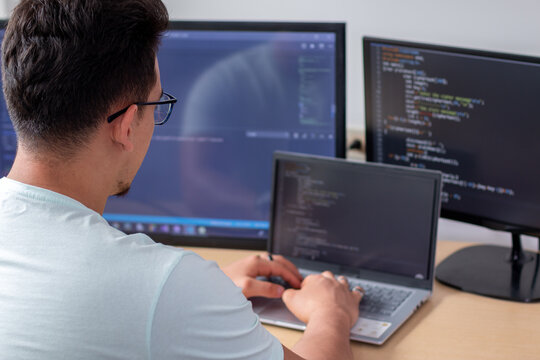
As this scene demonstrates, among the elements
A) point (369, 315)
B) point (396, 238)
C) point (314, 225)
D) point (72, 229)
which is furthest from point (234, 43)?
point (72, 229)

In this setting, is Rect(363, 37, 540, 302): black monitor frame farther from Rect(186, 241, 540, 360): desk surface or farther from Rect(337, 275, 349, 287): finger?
Rect(337, 275, 349, 287): finger

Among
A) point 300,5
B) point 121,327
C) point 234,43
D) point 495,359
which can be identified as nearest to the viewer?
point 121,327

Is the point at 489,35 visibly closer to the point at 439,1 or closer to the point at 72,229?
the point at 439,1

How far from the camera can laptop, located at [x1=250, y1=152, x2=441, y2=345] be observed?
1.35 m

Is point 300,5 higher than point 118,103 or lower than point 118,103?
higher

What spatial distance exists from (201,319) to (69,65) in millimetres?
335

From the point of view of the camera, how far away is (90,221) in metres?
0.84

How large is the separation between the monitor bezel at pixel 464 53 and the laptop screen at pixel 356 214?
0.44ft

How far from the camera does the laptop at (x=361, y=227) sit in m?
1.35

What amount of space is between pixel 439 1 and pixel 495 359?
101 centimetres

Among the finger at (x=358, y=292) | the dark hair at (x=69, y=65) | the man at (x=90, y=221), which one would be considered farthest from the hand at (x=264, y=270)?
the dark hair at (x=69, y=65)

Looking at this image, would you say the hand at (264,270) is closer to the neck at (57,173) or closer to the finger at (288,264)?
the finger at (288,264)

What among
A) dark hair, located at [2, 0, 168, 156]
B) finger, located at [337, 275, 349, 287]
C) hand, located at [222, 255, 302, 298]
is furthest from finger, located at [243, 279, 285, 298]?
dark hair, located at [2, 0, 168, 156]

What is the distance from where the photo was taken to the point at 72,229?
818 millimetres
